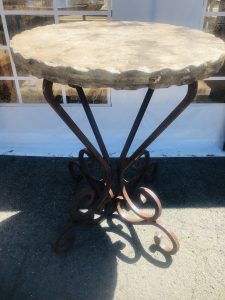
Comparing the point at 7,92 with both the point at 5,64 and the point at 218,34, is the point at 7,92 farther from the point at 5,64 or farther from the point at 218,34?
the point at 218,34

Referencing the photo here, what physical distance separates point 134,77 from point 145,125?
1996 millimetres

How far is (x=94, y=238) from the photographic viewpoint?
226cm

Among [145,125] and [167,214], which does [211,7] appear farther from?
[167,214]

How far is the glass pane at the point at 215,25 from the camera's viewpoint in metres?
2.82

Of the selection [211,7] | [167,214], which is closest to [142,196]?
[167,214]

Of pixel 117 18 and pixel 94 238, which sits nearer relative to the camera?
pixel 94 238

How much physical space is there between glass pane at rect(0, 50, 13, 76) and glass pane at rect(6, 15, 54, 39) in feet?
0.76

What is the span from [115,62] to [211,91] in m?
2.08

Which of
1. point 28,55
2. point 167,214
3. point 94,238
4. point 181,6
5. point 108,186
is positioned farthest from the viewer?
point 181,6

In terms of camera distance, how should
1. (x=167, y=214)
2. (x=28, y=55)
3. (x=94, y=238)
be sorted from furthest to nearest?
(x=167, y=214) < (x=94, y=238) < (x=28, y=55)

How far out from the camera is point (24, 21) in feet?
9.37

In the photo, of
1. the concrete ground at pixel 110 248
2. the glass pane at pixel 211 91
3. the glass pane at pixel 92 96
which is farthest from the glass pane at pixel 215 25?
the concrete ground at pixel 110 248

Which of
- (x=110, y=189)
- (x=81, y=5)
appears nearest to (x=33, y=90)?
(x=81, y=5)

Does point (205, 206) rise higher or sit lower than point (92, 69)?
lower
